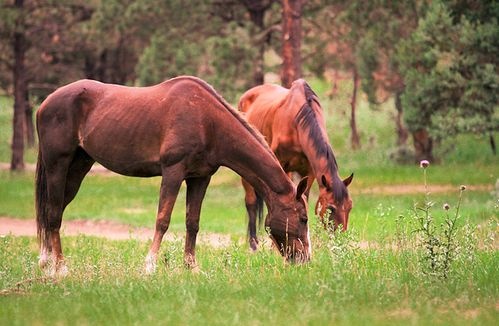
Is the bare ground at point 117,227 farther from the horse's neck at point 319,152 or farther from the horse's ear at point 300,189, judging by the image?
the horse's ear at point 300,189

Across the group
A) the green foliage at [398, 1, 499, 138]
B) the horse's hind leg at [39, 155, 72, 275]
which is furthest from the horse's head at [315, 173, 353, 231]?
the green foliage at [398, 1, 499, 138]

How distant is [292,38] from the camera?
24.2 metres

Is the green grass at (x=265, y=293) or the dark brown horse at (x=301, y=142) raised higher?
the dark brown horse at (x=301, y=142)

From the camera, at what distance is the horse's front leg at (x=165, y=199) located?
10.6 meters

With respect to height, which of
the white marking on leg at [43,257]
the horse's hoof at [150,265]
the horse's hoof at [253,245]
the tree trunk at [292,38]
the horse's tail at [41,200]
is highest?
the tree trunk at [292,38]

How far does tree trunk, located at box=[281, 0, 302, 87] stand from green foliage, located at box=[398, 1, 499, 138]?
2857 mm

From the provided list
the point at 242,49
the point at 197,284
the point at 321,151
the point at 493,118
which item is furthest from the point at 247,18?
the point at 197,284

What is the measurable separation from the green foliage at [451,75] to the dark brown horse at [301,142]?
8.09 metres

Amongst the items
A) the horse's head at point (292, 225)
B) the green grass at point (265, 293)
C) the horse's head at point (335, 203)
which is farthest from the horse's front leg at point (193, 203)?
the horse's head at point (335, 203)

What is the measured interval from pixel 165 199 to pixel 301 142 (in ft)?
10.4

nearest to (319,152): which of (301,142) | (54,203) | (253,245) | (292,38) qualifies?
(301,142)

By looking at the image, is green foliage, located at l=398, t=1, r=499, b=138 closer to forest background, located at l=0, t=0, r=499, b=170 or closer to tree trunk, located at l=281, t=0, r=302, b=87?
forest background, located at l=0, t=0, r=499, b=170

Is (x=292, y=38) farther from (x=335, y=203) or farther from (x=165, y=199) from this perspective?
(x=165, y=199)

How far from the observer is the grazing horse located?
35.1ft
